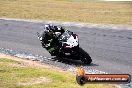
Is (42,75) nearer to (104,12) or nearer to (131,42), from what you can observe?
(131,42)

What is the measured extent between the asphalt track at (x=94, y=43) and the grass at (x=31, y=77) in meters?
2.82

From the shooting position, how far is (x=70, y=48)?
17.9 m

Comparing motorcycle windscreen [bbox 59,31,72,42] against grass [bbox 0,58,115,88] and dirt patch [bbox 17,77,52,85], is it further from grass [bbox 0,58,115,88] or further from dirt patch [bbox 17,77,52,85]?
dirt patch [bbox 17,77,52,85]

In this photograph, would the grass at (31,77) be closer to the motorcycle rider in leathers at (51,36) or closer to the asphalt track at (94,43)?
the motorcycle rider in leathers at (51,36)

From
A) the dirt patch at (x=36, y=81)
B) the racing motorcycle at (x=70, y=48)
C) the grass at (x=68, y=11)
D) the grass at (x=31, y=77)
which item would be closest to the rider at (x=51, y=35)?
the racing motorcycle at (x=70, y=48)

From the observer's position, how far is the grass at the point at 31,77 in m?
13.3

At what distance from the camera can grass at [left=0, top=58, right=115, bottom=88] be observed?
13.3 metres

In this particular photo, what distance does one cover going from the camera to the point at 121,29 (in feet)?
102

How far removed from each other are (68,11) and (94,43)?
20.8m

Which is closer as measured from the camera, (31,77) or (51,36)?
(31,77)

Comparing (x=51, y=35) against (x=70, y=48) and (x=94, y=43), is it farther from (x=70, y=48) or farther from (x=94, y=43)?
(x=94, y=43)

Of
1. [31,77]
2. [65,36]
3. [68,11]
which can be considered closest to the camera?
[31,77]

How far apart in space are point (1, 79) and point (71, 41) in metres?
4.99

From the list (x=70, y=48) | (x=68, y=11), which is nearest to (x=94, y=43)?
(x=70, y=48)
